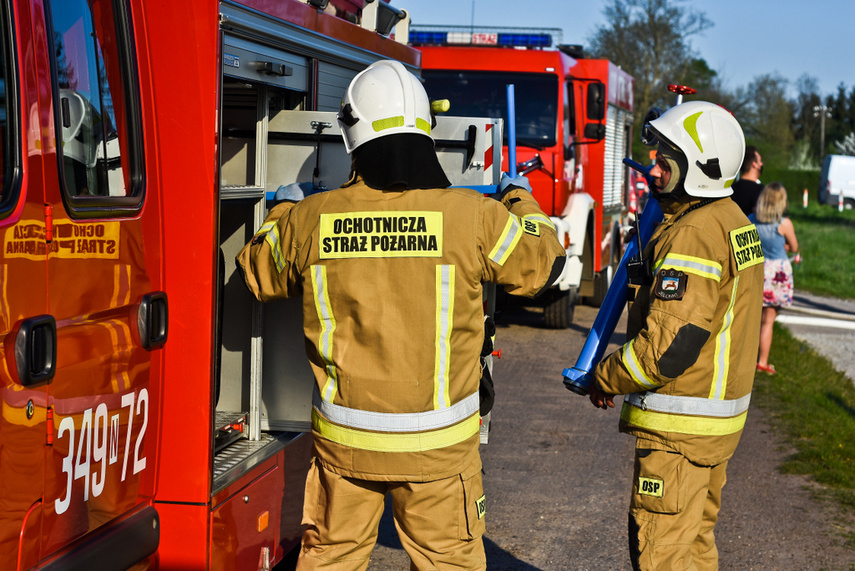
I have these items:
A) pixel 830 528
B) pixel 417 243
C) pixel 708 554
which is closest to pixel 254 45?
pixel 417 243

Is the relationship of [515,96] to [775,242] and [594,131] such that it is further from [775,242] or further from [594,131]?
[775,242]

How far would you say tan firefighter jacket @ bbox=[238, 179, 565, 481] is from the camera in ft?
8.46

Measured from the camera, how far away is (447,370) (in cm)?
264

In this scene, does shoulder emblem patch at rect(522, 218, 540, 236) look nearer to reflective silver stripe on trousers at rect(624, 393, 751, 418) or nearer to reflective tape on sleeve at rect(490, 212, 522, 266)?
reflective tape on sleeve at rect(490, 212, 522, 266)

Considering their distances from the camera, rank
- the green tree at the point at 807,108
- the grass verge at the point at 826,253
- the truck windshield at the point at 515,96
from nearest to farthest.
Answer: the truck windshield at the point at 515,96 < the grass verge at the point at 826,253 < the green tree at the point at 807,108

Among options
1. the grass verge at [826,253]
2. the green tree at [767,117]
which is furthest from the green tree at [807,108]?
the grass verge at [826,253]

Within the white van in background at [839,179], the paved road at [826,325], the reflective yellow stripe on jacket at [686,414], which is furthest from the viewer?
the white van in background at [839,179]

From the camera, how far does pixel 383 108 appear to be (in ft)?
8.68

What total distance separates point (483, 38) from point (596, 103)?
4.33 feet

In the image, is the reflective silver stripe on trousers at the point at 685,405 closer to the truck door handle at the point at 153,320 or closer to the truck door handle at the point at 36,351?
the truck door handle at the point at 153,320

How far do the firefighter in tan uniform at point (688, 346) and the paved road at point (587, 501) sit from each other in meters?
1.36

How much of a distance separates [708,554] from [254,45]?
2226 mm

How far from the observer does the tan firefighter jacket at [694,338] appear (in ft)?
9.11

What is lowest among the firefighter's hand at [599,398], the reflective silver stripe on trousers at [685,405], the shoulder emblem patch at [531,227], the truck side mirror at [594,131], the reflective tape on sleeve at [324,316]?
the firefighter's hand at [599,398]
